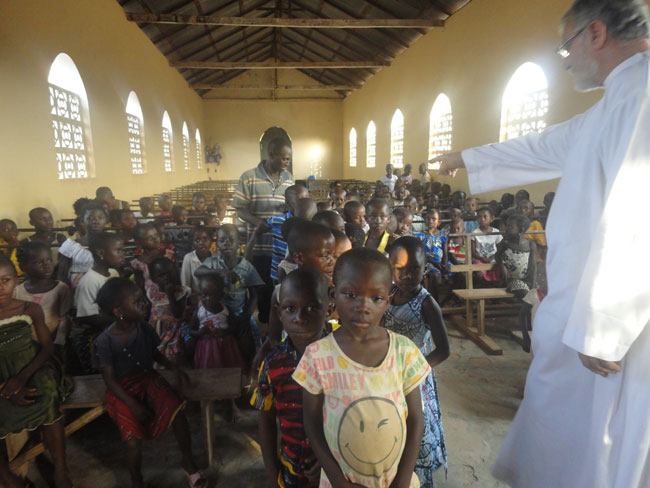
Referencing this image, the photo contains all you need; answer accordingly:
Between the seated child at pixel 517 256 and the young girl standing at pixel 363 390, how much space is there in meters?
2.90

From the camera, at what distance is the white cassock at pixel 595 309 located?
122 cm

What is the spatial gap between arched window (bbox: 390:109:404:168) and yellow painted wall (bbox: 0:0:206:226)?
7409mm

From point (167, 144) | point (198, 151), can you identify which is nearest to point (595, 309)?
point (167, 144)

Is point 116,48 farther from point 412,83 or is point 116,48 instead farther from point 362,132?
point 362,132

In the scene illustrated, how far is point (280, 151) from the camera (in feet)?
9.61

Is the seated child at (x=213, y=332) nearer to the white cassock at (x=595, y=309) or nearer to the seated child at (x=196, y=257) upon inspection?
the seated child at (x=196, y=257)

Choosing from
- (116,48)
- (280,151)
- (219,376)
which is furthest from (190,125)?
(219,376)

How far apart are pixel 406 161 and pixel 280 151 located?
10.0m

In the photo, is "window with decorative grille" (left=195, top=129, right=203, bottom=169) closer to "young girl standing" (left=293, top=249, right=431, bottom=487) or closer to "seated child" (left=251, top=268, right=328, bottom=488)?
"seated child" (left=251, top=268, right=328, bottom=488)

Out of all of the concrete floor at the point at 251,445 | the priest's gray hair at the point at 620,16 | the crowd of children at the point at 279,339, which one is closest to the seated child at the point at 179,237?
the crowd of children at the point at 279,339

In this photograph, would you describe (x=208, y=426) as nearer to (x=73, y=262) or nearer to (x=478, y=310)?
(x=73, y=262)

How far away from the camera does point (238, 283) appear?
2.66 metres

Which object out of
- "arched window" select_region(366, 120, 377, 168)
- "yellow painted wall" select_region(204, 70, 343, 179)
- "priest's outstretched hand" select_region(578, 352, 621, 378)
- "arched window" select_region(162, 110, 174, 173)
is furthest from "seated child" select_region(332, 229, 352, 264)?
"yellow painted wall" select_region(204, 70, 343, 179)

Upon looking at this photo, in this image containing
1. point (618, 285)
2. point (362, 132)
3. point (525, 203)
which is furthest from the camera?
point (362, 132)
